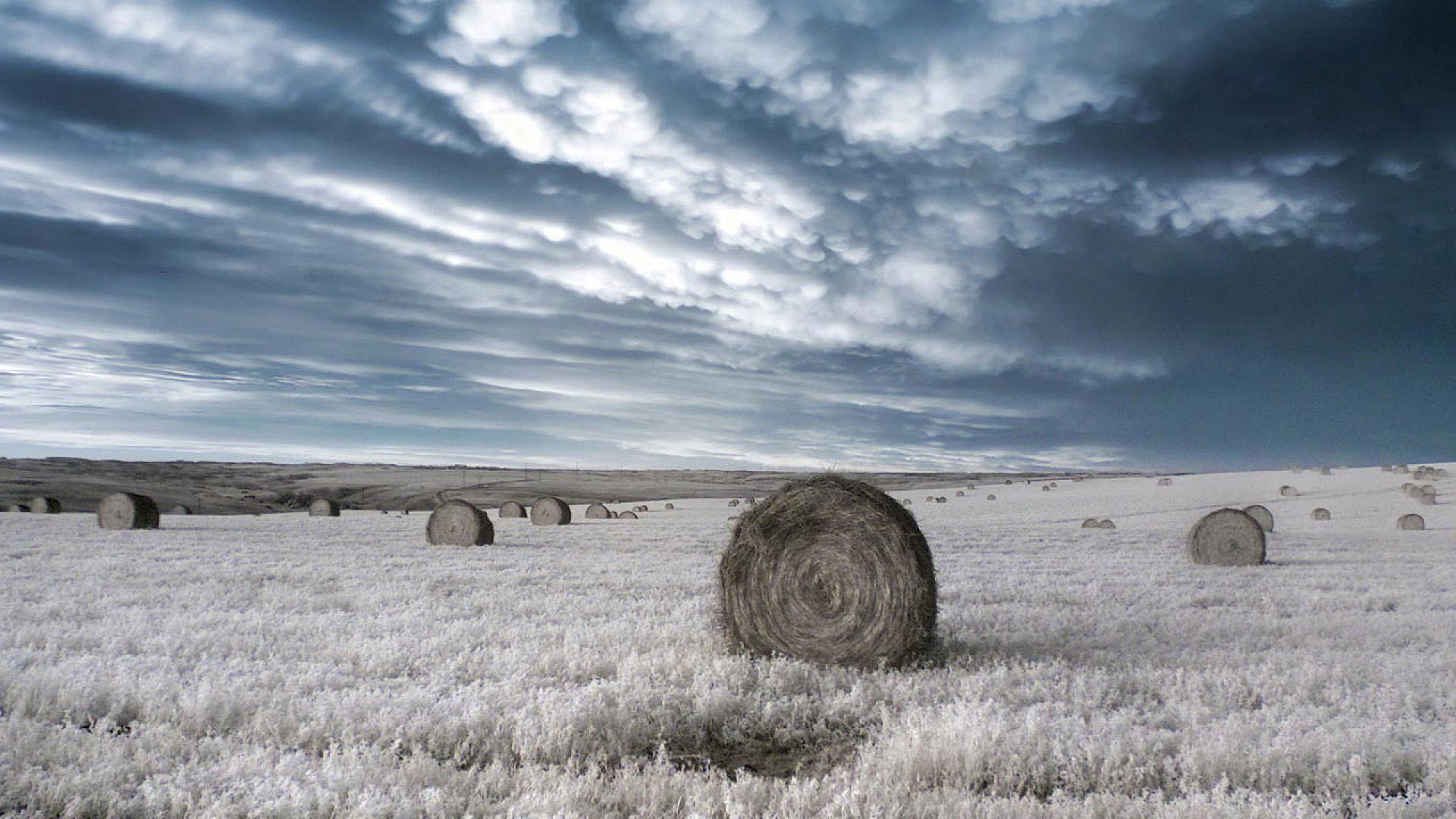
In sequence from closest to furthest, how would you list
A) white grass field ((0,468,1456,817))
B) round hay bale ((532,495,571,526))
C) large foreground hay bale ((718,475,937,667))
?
white grass field ((0,468,1456,817))
large foreground hay bale ((718,475,937,667))
round hay bale ((532,495,571,526))

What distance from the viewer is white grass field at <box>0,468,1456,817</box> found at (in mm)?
4098

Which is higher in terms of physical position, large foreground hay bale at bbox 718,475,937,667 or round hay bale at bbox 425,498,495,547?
large foreground hay bale at bbox 718,475,937,667

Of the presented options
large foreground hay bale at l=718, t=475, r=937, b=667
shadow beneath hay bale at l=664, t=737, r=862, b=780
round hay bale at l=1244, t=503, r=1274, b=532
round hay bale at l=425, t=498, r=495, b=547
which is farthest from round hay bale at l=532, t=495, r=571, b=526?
shadow beneath hay bale at l=664, t=737, r=862, b=780

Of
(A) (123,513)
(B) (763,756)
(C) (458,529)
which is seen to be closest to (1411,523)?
(C) (458,529)

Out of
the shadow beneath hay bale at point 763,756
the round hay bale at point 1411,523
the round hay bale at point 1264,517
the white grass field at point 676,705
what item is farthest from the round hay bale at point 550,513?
the round hay bale at point 1411,523

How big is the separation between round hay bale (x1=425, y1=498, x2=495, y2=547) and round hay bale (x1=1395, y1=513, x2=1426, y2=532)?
95.9 feet

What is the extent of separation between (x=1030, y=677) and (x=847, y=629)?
1.60 m

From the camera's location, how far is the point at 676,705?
18.7 ft

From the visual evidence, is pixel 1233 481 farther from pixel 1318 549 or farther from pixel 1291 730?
pixel 1291 730

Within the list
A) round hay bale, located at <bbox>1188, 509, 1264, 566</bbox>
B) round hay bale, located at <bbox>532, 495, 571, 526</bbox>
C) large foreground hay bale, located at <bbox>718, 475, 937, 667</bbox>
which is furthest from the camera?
round hay bale, located at <bbox>532, 495, 571, 526</bbox>

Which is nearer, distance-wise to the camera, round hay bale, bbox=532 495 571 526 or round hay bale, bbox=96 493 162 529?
round hay bale, bbox=96 493 162 529

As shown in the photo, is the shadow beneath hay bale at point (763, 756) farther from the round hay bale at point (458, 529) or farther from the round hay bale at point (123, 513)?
the round hay bale at point (123, 513)

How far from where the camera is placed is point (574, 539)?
2362 cm

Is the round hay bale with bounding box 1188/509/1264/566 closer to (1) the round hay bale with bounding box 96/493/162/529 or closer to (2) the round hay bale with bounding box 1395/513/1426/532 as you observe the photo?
(2) the round hay bale with bounding box 1395/513/1426/532
